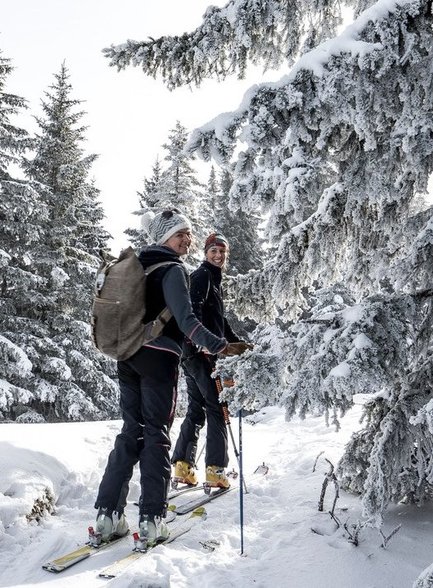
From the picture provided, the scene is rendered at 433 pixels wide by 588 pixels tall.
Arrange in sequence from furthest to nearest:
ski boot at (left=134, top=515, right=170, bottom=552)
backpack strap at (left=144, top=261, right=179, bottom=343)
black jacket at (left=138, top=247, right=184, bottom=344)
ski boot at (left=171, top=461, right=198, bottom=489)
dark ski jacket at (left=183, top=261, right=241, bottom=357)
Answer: ski boot at (left=171, top=461, right=198, bottom=489)
dark ski jacket at (left=183, top=261, right=241, bottom=357)
black jacket at (left=138, top=247, right=184, bottom=344)
backpack strap at (left=144, top=261, right=179, bottom=343)
ski boot at (left=134, top=515, right=170, bottom=552)

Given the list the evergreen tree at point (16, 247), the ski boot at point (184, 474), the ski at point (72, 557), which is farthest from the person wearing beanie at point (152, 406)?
the evergreen tree at point (16, 247)

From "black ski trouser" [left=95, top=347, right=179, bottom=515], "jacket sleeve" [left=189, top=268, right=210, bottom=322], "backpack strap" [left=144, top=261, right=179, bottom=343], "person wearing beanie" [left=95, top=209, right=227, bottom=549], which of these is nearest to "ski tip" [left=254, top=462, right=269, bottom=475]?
"jacket sleeve" [left=189, top=268, right=210, bottom=322]

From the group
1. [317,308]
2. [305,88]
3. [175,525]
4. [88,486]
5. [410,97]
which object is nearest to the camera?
[305,88]

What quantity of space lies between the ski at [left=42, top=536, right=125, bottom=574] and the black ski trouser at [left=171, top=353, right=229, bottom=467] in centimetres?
182

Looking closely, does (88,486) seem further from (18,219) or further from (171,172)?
(171,172)

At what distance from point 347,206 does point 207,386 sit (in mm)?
2669

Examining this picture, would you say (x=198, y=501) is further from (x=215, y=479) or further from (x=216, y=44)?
(x=216, y=44)

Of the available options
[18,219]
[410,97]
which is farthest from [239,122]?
[18,219]

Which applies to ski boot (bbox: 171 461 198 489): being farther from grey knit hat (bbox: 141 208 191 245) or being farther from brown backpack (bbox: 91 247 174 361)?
grey knit hat (bbox: 141 208 191 245)

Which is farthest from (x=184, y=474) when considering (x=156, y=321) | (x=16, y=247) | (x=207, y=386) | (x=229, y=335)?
(x=16, y=247)

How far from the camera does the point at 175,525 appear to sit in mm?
4387

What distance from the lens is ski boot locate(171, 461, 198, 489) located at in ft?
18.7

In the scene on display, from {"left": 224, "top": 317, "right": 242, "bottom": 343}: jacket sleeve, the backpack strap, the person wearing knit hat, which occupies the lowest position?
{"left": 224, "top": 317, "right": 242, "bottom": 343}: jacket sleeve

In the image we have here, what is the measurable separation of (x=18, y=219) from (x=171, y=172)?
284 inches
